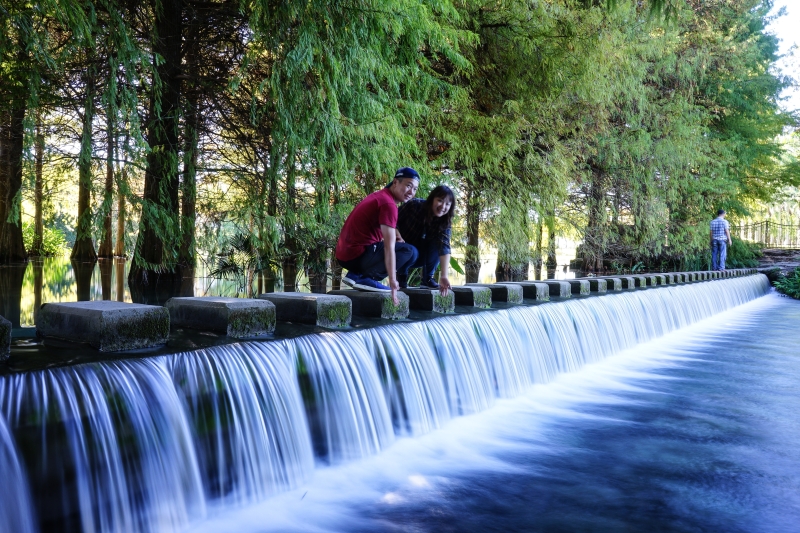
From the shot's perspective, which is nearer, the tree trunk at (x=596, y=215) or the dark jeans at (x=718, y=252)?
→ the tree trunk at (x=596, y=215)

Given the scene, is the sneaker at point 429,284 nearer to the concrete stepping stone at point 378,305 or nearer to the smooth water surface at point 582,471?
the concrete stepping stone at point 378,305

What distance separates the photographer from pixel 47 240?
28.1 metres

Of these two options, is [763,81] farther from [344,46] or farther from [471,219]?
[344,46]

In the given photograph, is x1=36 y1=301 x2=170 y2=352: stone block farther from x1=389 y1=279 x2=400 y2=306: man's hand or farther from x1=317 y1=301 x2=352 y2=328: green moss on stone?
x1=389 y1=279 x2=400 y2=306: man's hand

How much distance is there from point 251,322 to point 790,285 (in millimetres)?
20179

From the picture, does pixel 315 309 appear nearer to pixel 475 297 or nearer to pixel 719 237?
pixel 475 297

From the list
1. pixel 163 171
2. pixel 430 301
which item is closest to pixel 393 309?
pixel 430 301

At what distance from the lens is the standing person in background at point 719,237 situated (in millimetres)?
18422

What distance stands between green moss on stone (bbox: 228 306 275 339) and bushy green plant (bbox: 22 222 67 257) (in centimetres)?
2530

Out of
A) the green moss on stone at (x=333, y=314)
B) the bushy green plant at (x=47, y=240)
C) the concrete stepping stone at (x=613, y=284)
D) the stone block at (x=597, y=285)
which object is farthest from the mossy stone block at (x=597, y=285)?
the bushy green plant at (x=47, y=240)

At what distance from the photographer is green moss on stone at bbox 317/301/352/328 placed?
4.69m

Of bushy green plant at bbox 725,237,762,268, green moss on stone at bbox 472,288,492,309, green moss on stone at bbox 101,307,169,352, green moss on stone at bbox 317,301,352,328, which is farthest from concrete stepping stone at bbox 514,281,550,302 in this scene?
bushy green plant at bbox 725,237,762,268

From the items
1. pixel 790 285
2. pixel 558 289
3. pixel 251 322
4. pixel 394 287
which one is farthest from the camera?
pixel 790 285

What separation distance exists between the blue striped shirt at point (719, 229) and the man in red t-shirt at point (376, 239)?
1498 cm
